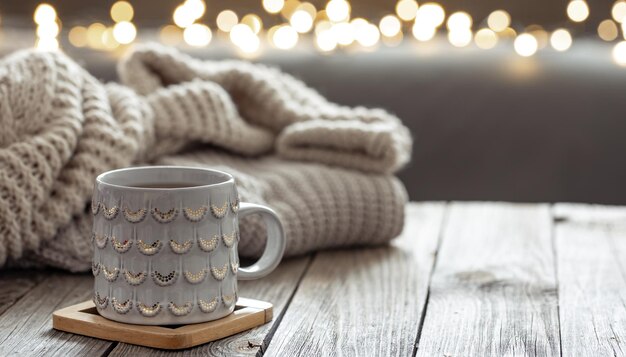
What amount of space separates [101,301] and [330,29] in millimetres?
1110

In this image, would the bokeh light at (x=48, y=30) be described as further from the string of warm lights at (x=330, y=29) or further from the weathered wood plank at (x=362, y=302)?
the weathered wood plank at (x=362, y=302)

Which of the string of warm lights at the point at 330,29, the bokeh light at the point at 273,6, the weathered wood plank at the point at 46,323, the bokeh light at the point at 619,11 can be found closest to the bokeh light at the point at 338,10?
the string of warm lights at the point at 330,29

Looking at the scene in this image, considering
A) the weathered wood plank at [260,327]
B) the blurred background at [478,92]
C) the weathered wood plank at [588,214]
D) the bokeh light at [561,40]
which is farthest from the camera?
the bokeh light at [561,40]

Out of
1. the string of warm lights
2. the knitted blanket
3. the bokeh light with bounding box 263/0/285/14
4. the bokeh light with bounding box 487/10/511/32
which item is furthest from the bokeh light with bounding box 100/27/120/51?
the bokeh light with bounding box 487/10/511/32

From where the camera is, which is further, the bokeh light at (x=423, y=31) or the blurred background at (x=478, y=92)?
the bokeh light at (x=423, y=31)

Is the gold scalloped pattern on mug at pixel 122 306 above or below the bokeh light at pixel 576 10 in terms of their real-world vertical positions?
below

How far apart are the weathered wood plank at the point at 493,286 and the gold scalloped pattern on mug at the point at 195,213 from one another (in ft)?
0.58

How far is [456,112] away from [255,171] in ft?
1.95

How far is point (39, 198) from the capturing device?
0.81 m

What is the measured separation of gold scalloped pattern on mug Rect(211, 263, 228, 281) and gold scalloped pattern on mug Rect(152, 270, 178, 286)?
0.09 ft

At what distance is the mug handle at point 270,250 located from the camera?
718 mm

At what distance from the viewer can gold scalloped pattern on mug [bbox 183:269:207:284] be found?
2.14 feet

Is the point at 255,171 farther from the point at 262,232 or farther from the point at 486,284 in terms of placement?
the point at 486,284

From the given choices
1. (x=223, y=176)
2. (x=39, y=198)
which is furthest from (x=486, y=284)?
(x=39, y=198)
